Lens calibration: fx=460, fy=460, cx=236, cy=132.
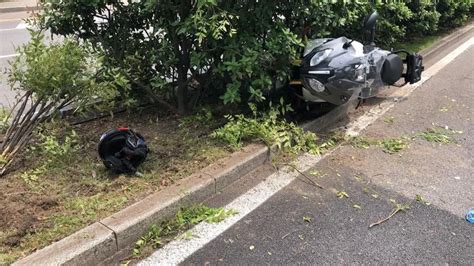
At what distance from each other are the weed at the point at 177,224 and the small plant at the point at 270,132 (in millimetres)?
854

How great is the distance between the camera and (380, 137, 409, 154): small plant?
14.5ft

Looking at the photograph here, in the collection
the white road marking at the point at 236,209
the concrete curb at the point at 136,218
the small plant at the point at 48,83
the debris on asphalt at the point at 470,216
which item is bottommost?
the debris on asphalt at the point at 470,216

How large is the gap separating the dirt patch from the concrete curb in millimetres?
91

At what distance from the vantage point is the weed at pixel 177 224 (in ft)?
9.29

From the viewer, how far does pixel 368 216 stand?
3268 mm

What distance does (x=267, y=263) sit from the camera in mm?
2730

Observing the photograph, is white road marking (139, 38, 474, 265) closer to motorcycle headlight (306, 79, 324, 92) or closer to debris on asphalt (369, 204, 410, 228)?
motorcycle headlight (306, 79, 324, 92)

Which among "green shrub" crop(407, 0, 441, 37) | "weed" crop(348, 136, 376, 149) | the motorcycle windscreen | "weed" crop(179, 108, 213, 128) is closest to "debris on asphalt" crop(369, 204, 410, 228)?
"weed" crop(348, 136, 376, 149)

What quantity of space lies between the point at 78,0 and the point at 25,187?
5.84ft

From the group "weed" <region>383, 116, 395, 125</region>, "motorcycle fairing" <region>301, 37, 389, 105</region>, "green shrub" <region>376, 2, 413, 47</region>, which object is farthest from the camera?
"green shrub" <region>376, 2, 413, 47</region>

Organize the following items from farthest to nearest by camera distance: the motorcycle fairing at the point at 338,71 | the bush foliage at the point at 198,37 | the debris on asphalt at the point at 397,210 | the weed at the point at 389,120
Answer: the weed at the point at 389,120
the motorcycle fairing at the point at 338,71
the bush foliage at the point at 198,37
the debris on asphalt at the point at 397,210

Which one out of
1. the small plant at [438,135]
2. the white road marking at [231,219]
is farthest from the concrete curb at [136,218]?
the small plant at [438,135]

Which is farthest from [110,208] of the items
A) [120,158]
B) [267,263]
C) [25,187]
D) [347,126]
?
[347,126]

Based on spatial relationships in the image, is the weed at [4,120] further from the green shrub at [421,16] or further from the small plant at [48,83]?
the green shrub at [421,16]
